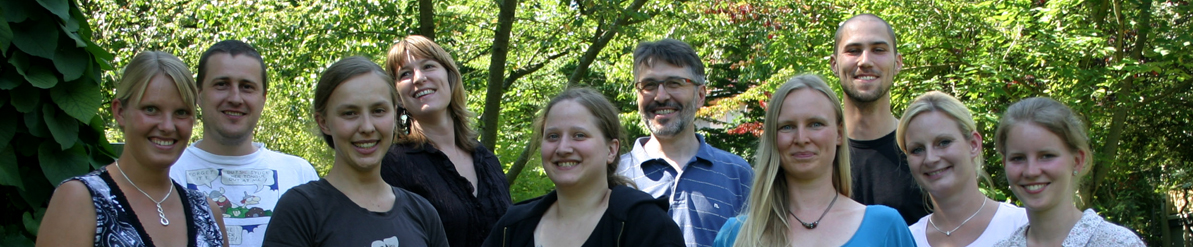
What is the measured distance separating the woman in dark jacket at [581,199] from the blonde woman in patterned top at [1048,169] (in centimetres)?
117

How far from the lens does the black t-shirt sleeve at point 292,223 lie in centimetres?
257

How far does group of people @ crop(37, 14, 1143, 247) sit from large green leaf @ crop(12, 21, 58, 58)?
335mm

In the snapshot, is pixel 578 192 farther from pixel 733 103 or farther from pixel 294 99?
pixel 733 103

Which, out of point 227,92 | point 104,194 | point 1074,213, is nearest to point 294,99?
point 227,92

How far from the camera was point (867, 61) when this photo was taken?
3959 millimetres

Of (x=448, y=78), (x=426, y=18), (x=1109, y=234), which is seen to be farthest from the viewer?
(x=426, y=18)

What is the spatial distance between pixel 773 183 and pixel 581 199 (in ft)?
2.20

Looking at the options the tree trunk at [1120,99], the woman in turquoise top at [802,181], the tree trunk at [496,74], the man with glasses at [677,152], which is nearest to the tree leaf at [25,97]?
the man with glasses at [677,152]

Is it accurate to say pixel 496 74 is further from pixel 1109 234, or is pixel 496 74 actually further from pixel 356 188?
pixel 1109 234

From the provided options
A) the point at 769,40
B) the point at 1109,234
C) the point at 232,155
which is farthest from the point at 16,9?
the point at 769,40

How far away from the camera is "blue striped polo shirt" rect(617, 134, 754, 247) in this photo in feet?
11.2

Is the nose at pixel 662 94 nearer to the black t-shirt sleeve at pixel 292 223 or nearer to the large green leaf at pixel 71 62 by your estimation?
the black t-shirt sleeve at pixel 292 223

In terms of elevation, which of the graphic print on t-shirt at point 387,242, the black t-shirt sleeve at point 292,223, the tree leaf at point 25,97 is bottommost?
the graphic print on t-shirt at point 387,242

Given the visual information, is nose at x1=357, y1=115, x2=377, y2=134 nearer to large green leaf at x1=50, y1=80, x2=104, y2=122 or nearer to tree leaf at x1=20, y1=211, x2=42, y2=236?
large green leaf at x1=50, y1=80, x2=104, y2=122
